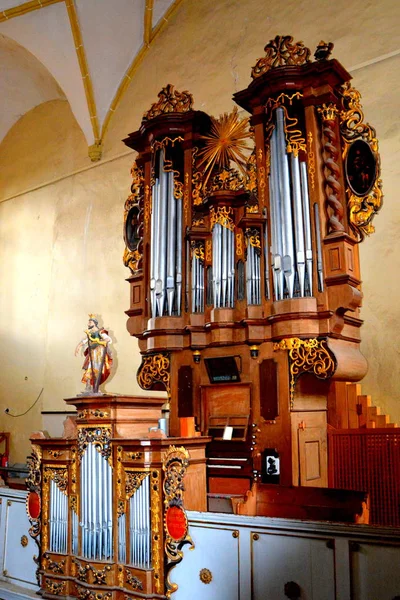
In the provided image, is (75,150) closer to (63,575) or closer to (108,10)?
(108,10)

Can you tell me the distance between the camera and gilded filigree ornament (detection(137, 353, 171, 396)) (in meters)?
8.34

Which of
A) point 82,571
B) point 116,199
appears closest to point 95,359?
point 82,571

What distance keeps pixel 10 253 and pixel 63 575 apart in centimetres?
1087

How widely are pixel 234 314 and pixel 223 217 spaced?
1.22m

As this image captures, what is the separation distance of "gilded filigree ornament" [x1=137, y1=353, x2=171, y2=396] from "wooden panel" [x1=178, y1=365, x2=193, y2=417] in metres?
0.17

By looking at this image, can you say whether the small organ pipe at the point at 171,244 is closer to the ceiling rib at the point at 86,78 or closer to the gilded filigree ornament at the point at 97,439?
the gilded filigree ornament at the point at 97,439

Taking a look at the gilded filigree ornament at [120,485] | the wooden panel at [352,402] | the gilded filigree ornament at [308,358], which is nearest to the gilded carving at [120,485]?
the gilded filigree ornament at [120,485]

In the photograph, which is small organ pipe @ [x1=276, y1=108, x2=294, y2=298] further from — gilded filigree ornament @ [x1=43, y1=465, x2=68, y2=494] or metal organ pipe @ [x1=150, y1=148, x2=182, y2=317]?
gilded filigree ornament @ [x1=43, y1=465, x2=68, y2=494]

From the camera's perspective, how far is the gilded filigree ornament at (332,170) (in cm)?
759

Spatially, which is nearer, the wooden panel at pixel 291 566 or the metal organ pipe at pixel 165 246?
the wooden panel at pixel 291 566

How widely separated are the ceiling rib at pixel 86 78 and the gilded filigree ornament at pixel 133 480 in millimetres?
9579

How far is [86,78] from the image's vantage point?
13516mm

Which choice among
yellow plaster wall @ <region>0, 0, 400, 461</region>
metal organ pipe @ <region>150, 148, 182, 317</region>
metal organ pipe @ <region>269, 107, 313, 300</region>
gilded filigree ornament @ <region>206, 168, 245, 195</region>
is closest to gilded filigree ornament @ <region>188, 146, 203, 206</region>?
metal organ pipe @ <region>150, 148, 182, 317</region>

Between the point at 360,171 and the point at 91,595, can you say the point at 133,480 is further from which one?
the point at 360,171
